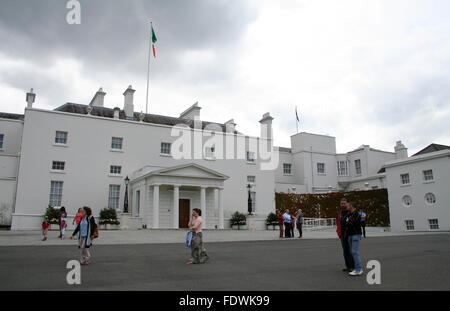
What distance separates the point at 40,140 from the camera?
32.6 meters

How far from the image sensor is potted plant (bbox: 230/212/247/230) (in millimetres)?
36906

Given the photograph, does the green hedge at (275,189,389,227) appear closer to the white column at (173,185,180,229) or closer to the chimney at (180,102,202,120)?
the chimney at (180,102,202,120)

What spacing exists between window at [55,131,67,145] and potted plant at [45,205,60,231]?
243 inches

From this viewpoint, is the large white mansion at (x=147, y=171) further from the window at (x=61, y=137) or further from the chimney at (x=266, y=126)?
the chimney at (x=266, y=126)

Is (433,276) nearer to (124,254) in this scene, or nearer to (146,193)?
(124,254)

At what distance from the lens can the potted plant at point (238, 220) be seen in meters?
36.9

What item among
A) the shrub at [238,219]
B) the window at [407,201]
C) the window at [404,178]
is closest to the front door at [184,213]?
the shrub at [238,219]

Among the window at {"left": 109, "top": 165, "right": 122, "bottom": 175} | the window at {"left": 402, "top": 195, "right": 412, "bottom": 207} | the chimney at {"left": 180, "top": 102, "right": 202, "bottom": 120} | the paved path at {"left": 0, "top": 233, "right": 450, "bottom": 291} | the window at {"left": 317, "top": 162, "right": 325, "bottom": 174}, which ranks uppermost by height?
the chimney at {"left": 180, "top": 102, "right": 202, "bottom": 120}

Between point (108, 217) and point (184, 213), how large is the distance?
714 centimetres

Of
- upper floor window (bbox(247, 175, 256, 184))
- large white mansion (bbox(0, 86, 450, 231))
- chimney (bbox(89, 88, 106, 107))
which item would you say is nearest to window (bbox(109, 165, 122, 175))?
large white mansion (bbox(0, 86, 450, 231))

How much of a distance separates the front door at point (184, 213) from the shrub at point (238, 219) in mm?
4805

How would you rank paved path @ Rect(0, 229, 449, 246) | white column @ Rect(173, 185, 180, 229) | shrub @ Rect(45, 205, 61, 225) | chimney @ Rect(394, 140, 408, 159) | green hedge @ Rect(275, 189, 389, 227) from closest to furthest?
paved path @ Rect(0, 229, 449, 246) < shrub @ Rect(45, 205, 61, 225) < white column @ Rect(173, 185, 180, 229) < green hedge @ Rect(275, 189, 389, 227) < chimney @ Rect(394, 140, 408, 159)

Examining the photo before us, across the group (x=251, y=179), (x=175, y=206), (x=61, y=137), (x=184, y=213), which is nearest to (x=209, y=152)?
(x=251, y=179)

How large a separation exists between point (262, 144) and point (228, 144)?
4.70 meters
